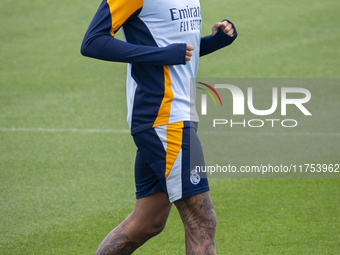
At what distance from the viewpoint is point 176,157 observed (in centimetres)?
225

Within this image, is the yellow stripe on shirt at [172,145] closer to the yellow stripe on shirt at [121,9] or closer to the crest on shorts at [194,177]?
the crest on shorts at [194,177]

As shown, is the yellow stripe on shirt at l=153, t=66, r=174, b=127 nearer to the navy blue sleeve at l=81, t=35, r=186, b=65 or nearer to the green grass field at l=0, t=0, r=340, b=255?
the navy blue sleeve at l=81, t=35, r=186, b=65

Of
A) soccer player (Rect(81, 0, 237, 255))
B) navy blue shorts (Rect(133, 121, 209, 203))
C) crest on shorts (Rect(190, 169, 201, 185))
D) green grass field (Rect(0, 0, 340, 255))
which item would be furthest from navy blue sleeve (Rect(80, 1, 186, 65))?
green grass field (Rect(0, 0, 340, 255))

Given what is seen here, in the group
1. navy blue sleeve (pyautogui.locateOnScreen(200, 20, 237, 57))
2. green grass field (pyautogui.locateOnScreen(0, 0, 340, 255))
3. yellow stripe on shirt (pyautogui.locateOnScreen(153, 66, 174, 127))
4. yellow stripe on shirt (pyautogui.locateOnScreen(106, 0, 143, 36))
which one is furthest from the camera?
green grass field (pyautogui.locateOnScreen(0, 0, 340, 255))

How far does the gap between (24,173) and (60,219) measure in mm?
1326

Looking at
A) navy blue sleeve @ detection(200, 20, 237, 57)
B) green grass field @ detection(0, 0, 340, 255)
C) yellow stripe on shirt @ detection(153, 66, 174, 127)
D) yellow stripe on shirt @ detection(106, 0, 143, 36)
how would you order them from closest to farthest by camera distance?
yellow stripe on shirt @ detection(106, 0, 143, 36)
yellow stripe on shirt @ detection(153, 66, 174, 127)
navy blue sleeve @ detection(200, 20, 237, 57)
green grass field @ detection(0, 0, 340, 255)

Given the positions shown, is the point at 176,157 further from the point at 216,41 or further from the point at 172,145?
the point at 216,41

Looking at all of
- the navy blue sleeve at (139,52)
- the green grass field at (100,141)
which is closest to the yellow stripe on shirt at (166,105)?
the navy blue sleeve at (139,52)

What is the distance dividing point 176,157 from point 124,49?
0.53 metres

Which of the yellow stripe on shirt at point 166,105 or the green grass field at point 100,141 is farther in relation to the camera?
the green grass field at point 100,141

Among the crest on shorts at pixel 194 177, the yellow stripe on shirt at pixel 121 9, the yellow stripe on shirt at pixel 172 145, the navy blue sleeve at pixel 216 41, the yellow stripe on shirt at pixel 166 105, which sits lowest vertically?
the crest on shorts at pixel 194 177

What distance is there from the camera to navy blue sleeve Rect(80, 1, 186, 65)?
2.17m

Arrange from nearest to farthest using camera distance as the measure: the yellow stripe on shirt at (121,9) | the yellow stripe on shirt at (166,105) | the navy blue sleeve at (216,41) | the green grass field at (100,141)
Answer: the yellow stripe on shirt at (121,9) < the yellow stripe on shirt at (166,105) < the navy blue sleeve at (216,41) < the green grass field at (100,141)

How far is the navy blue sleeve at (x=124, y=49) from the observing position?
217 cm
